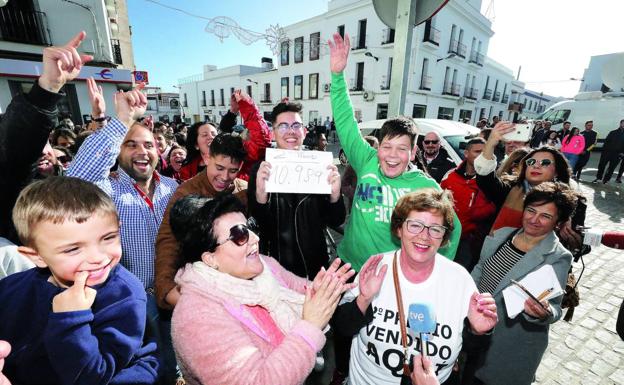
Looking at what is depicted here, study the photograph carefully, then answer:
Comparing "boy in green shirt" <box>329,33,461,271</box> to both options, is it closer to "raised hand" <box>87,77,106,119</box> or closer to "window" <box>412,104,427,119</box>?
"raised hand" <box>87,77,106,119</box>

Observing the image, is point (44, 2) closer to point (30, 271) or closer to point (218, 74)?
point (30, 271)

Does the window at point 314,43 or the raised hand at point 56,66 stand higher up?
the window at point 314,43

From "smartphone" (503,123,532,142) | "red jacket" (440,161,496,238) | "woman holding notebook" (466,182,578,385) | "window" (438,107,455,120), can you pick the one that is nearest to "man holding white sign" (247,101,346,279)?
"woman holding notebook" (466,182,578,385)

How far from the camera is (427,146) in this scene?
18.0 feet

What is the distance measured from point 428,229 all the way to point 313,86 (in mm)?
27574

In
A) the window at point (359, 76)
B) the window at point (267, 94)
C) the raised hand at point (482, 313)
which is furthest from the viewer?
the window at point (267, 94)

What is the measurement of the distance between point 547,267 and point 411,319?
930mm

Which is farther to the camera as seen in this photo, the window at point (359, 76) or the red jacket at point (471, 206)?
the window at point (359, 76)

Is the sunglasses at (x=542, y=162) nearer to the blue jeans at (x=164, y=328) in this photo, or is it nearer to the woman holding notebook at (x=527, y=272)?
the woman holding notebook at (x=527, y=272)

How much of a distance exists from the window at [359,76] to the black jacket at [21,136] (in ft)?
81.0

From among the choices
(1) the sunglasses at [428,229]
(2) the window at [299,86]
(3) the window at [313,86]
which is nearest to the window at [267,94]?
(2) the window at [299,86]

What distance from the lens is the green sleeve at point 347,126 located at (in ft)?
8.62

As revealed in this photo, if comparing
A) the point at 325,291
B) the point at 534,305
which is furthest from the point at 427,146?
the point at 325,291

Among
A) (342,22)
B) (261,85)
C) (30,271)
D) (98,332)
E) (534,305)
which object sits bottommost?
(534,305)
